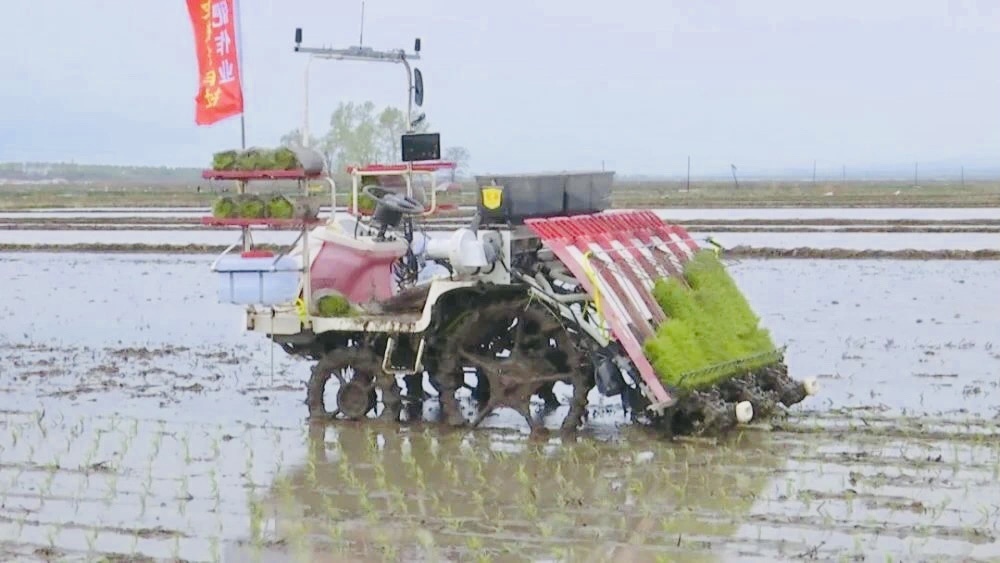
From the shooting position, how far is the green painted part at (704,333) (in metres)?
9.45

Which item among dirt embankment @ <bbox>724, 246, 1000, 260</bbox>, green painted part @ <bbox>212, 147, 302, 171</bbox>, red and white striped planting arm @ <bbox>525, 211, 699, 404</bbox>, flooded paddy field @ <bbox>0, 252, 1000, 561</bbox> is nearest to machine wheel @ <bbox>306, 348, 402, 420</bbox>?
flooded paddy field @ <bbox>0, 252, 1000, 561</bbox>

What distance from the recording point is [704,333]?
10000 millimetres

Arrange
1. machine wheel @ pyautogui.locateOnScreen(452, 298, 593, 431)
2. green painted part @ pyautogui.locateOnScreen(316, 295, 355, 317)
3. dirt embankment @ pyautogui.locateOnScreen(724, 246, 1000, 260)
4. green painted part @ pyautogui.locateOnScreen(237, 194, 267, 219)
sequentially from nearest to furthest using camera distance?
machine wheel @ pyautogui.locateOnScreen(452, 298, 593, 431) < green painted part @ pyautogui.locateOnScreen(237, 194, 267, 219) < green painted part @ pyautogui.locateOnScreen(316, 295, 355, 317) < dirt embankment @ pyautogui.locateOnScreen(724, 246, 1000, 260)

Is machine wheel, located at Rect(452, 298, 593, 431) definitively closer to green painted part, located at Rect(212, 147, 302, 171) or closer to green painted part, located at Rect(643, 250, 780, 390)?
green painted part, located at Rect(643, 250, 780, 390)

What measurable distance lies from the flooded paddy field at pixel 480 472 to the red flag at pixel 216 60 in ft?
7.15

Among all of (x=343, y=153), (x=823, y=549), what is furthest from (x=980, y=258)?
(x=823, y=549)

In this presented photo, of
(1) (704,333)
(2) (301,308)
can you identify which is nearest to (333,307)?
(2) (301,308)

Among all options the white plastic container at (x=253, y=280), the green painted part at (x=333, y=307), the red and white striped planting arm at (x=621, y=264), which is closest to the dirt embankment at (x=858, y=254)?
the red and white striped planting arm at (x=621, y=264)

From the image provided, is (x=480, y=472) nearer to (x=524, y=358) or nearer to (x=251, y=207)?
(x=524, y=358)

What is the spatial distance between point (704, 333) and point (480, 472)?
191 cm

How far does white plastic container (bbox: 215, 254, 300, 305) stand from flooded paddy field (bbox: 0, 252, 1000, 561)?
930mm

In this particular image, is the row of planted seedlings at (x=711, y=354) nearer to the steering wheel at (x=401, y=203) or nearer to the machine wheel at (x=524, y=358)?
the machine wheel at (x=524, y=358)

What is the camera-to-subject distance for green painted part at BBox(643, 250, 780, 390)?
9.45 m

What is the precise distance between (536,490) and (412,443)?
1.72 meters
